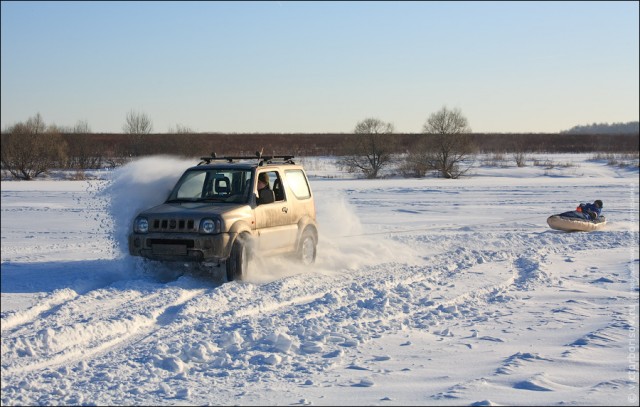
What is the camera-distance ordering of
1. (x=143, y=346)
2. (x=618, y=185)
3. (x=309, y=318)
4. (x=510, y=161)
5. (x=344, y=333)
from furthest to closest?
(x=510, y=161) → (x=618, y=185) → (x=309, y=318) → (x=344, y=333) → (x=143, y=346)

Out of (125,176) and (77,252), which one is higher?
(125,176)

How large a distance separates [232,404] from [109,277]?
606cm

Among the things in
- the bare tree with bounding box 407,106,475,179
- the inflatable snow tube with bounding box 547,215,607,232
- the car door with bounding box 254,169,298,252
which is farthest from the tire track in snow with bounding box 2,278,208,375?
the bare tree with bounding box 407,106,475,179

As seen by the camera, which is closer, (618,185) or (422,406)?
(422,406)

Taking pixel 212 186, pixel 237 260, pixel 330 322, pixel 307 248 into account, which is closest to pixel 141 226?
pixel 237 260

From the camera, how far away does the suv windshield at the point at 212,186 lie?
453 inches

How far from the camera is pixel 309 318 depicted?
8.45 meters

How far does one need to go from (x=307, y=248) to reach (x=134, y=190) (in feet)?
10.1

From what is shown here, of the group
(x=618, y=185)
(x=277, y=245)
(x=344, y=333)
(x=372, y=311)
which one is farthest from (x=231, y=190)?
(x=618, y=185)

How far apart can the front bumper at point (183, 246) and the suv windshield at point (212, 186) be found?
1.19 meters

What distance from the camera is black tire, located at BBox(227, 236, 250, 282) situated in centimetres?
1046

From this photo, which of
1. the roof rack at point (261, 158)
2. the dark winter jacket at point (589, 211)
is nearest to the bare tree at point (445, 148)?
the dark winter jacket at point (589, 211)

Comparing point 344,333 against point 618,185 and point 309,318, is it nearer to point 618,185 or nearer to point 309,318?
point 309,318

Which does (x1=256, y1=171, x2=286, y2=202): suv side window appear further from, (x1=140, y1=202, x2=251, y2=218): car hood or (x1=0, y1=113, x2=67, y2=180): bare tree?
(x1=0, y1=113, x2=67, y2=180): bare tree
